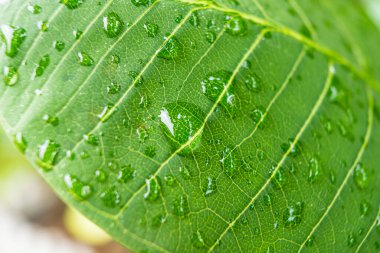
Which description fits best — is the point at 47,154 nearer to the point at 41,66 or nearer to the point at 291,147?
the point at 41,66

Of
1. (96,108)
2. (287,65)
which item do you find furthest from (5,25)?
(287,65)

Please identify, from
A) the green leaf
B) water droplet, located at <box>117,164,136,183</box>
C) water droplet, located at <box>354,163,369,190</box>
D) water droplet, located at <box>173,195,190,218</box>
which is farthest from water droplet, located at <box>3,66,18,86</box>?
water droplet, located at <box>354,163,369,190</box>

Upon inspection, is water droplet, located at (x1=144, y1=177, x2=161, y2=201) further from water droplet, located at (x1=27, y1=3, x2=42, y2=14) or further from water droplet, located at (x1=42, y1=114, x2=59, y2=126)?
water droplet, located at (x1=27, y1=3, x2=42, y2=14)

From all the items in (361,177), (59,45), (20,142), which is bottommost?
(20,142)

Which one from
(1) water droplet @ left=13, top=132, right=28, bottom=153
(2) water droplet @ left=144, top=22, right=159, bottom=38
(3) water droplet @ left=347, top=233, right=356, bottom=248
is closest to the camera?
(1) water droplet @ left=13, top=132, right=28, bottom=153

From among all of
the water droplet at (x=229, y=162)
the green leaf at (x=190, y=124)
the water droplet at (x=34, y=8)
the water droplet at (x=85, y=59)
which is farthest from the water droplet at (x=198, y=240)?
the water droplet at (x=34, y=8)

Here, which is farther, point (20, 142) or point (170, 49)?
point (170, 49)

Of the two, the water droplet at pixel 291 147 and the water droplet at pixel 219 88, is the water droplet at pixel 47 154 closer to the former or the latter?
the water droplet at pixel 219 88

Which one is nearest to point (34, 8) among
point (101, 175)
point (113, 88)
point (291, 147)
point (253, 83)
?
point (113, 88)
